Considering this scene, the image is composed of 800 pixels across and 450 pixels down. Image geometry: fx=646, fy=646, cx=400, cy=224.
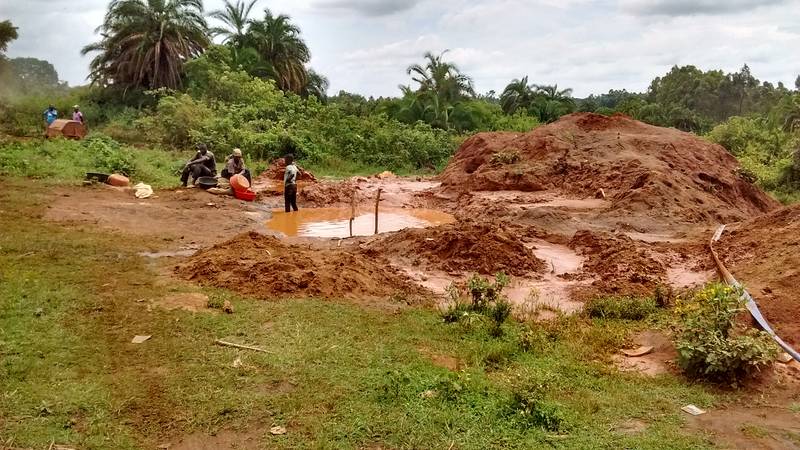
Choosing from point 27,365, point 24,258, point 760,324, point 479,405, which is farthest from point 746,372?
point 24,258

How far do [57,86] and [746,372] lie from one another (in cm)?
3752

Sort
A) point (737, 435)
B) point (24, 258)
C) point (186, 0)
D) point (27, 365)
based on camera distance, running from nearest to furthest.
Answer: point (737, 435) → point (27, 365) → point (24, 258) → point (186, 0)

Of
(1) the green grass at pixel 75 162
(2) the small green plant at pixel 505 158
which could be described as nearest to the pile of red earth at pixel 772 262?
(2) the small green plant at pixel 505 158

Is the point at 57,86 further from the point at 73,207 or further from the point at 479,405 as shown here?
the point at 479,405

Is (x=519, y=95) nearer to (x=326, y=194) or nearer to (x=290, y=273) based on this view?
(x=326, y=194)

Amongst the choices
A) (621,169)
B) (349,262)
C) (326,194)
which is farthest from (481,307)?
(621,169)

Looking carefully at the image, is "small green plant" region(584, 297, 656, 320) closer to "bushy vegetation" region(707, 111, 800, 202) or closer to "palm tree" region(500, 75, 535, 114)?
"bushy vegetation" region(707, 111, 800, 202)

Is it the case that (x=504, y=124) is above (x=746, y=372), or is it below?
above

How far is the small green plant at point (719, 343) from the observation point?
5512 millimetres

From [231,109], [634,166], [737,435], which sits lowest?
[737,435]

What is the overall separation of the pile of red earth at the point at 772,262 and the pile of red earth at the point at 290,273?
158 inches

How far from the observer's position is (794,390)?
5.56 metres

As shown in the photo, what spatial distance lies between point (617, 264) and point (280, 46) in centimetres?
2736

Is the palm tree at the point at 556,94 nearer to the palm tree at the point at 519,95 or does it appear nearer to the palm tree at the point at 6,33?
the palm tree at the point at 519,95
